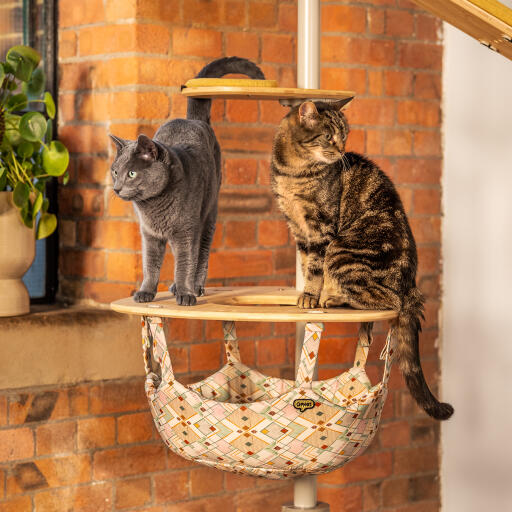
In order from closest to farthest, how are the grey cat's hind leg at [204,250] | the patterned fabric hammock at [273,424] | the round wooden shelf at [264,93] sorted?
the patterned fabric hammock at [273,424] < the round wooden shelf at [264,93] < the grey cat's hind leg at [204,250]

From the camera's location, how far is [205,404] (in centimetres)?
181

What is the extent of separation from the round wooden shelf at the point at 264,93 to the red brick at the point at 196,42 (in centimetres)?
45

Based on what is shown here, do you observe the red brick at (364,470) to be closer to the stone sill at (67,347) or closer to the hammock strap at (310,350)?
the stone sill at (67,347)

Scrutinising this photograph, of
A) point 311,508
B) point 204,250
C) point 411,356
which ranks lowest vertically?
point 311,508

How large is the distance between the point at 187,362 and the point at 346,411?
0.77 metres

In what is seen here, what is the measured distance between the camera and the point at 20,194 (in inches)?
88.0

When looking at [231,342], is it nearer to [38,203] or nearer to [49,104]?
[38,203]

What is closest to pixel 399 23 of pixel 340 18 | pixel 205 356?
pixel 340 18

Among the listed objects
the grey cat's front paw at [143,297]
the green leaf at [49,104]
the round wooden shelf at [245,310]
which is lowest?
the round wooden shelf at [245,310]

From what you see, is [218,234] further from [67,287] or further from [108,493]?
[108,493]

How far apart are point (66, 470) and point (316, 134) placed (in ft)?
3.63

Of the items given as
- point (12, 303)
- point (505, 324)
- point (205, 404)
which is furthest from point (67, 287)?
point (505, 324)

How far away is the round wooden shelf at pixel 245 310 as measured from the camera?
5.72ft

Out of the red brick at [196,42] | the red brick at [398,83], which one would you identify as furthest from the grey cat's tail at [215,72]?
the red brick at [398,83]
